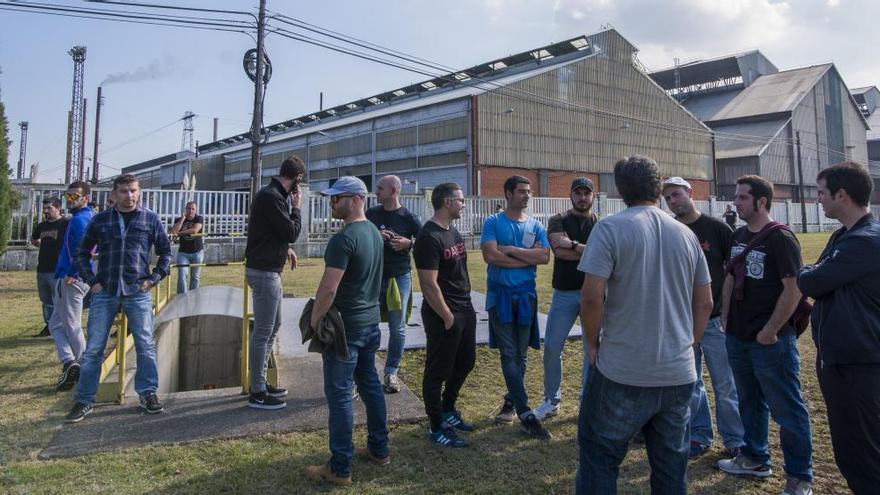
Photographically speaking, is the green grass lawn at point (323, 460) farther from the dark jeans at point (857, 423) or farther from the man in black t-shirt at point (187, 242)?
the man in black t-shirt at point (187, 242)

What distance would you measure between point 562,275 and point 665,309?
1839 mm

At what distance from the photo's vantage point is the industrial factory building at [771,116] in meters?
45.3

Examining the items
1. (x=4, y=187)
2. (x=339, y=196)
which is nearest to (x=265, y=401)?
(x=339, y=196)

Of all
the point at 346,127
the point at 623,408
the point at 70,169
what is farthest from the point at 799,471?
the point at 70,169

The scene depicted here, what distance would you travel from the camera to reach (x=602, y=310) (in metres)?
2.47

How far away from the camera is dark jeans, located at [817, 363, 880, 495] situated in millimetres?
2480

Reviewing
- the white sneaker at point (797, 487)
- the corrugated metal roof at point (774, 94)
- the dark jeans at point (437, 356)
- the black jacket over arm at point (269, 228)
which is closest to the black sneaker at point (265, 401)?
the black jacket over arm at point (269, 228)

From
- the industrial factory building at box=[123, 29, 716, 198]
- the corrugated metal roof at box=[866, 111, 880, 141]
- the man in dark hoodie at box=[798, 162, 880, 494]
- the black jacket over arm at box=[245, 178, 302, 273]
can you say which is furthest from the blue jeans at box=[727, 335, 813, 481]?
the corrugated metal roof at box=[866, 111, 880, 141]

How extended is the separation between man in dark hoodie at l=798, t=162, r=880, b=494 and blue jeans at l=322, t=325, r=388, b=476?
2447 mm

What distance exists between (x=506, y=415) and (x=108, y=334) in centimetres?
327

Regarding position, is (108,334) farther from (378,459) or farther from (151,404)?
(378,459)

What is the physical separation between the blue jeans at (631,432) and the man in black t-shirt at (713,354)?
4.35 feet

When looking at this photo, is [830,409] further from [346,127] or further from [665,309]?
[346,127]

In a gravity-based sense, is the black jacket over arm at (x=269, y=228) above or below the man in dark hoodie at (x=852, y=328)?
above
